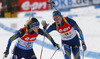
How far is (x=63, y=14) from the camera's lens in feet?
37.1

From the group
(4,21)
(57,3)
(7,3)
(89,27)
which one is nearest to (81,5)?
(57,3)

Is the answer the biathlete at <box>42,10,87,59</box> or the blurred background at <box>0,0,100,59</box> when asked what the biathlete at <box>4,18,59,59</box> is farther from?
the blurred background at <box>0,0,100,59</box>

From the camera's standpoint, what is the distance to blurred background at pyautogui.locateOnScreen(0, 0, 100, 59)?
7.19 m

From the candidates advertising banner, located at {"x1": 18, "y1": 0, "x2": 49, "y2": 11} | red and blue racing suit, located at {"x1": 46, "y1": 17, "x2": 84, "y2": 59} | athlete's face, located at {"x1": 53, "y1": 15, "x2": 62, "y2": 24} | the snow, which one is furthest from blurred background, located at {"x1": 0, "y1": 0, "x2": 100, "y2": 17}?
athlete's face, located at {"x1": 53, "y1": 15, "x2": 62, "y2": 24}

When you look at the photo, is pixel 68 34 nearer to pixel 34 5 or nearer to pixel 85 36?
pixel 85 36

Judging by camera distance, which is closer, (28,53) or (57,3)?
(28,53)

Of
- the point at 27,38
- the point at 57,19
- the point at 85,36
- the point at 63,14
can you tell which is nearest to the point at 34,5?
the point at 63,14

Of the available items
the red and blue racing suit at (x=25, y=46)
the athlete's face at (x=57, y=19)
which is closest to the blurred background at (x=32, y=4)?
the athlete's face at (x=57, y=19)

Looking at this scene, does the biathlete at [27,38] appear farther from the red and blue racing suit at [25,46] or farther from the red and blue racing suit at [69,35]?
the red and blue racing suit at [69,35]

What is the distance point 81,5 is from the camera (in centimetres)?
1128

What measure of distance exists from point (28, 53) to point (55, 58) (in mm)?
2358

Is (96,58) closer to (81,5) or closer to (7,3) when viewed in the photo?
(81,5)

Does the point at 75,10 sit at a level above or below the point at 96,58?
above

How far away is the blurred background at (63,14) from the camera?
23.6 ft
